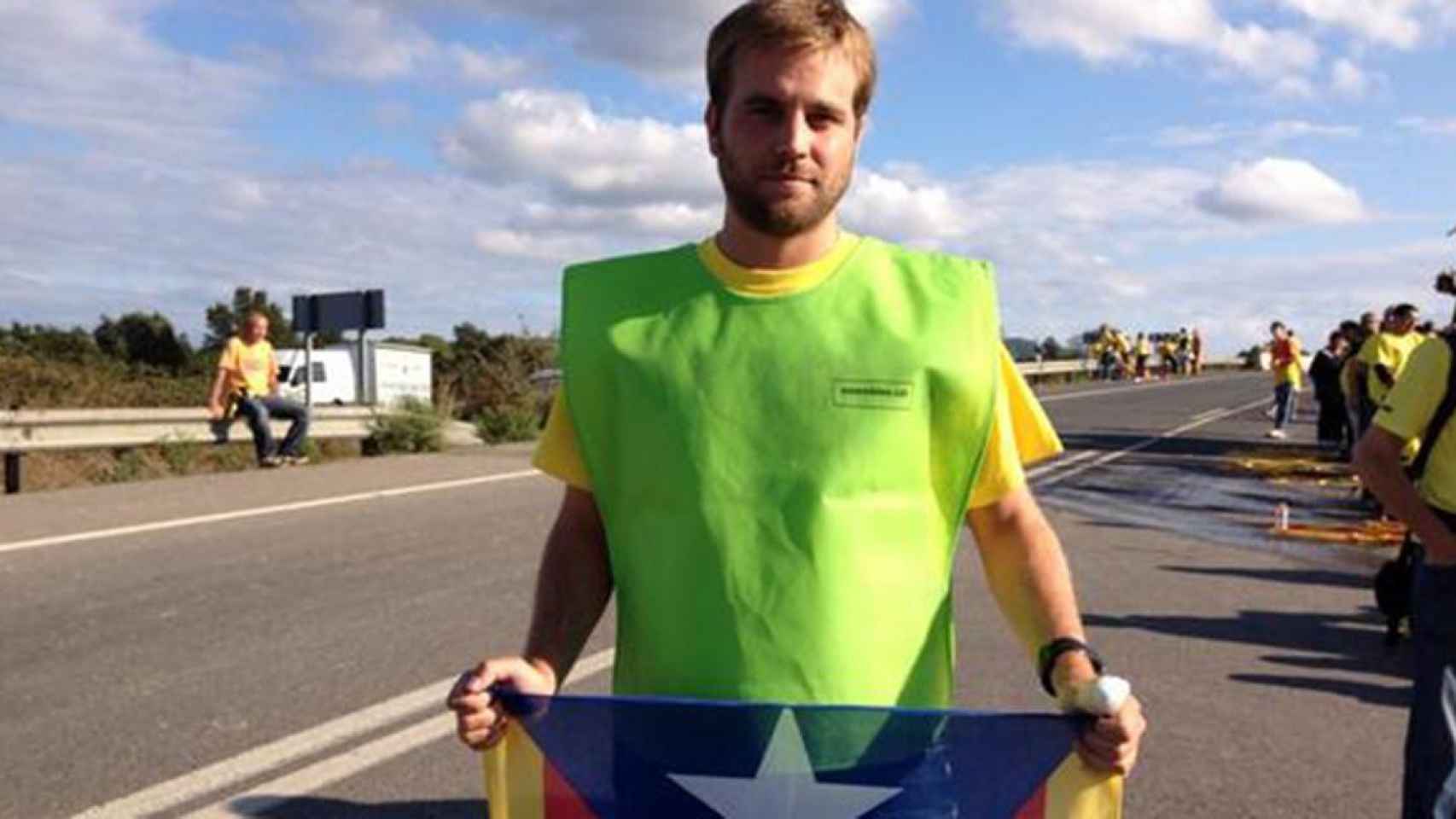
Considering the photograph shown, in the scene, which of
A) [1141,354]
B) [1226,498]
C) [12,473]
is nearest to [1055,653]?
[12,473]

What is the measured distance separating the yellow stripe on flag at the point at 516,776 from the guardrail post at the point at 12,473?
45.1 ft

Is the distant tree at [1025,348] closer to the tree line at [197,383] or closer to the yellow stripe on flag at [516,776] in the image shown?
the tree line at [197,383]

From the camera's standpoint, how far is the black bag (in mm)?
4117

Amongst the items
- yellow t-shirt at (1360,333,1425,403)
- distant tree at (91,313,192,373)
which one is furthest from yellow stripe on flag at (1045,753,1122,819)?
distant tree at (91,313,192,373)

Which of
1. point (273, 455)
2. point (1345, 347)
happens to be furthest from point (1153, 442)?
point (273, 455)

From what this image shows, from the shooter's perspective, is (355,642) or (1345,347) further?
(1345,347)

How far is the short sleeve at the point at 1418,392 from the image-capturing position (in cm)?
413

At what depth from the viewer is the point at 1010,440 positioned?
237 cm

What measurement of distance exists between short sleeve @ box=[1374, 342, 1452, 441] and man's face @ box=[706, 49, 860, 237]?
2516mm

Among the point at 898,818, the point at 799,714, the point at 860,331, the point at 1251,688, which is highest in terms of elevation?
Result: the point at 860,331

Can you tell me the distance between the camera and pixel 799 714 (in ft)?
7.38

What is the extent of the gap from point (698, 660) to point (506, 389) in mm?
23693

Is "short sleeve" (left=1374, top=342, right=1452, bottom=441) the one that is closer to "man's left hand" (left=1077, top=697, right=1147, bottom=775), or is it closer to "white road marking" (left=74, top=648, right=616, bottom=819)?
"man's left hand" (left=1077, top=697, right=1147, bottom=775)

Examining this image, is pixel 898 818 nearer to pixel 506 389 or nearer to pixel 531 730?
pixel 531 730
